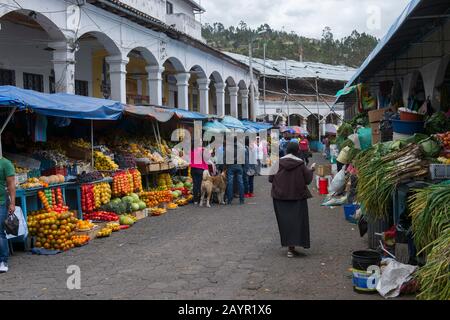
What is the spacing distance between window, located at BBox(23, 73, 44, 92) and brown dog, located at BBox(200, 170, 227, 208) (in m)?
6.44

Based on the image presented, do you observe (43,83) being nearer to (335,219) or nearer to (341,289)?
(335,219)

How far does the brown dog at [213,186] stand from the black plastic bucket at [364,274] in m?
7.28

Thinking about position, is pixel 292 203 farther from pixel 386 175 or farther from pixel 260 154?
pixel 260 154

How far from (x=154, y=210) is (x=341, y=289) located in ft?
21.5

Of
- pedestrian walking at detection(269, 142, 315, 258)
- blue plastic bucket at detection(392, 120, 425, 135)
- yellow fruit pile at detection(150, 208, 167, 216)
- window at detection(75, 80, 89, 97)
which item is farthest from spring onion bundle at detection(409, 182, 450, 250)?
window at detection(75, 80, 89, 97)

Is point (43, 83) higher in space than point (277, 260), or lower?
higher

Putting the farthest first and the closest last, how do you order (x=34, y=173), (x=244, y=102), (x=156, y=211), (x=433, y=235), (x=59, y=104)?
(x=244, y=102) < (x=156, y=211) < (x=34, y=173) < (x=59, y=104) < (x=433, y=235)

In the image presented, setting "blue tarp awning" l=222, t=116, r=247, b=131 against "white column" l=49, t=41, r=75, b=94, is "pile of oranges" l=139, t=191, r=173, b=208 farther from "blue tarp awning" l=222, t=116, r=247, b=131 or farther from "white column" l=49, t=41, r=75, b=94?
"blue tarp awning" l=222, t=116, r=247, b=131

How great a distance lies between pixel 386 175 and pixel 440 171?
2.23 feet

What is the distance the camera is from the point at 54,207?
854cm

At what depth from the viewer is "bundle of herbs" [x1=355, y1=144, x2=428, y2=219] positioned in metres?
5.68

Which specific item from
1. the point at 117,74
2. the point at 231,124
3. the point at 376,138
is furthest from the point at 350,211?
the point at 117,74

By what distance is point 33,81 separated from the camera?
1525cm
